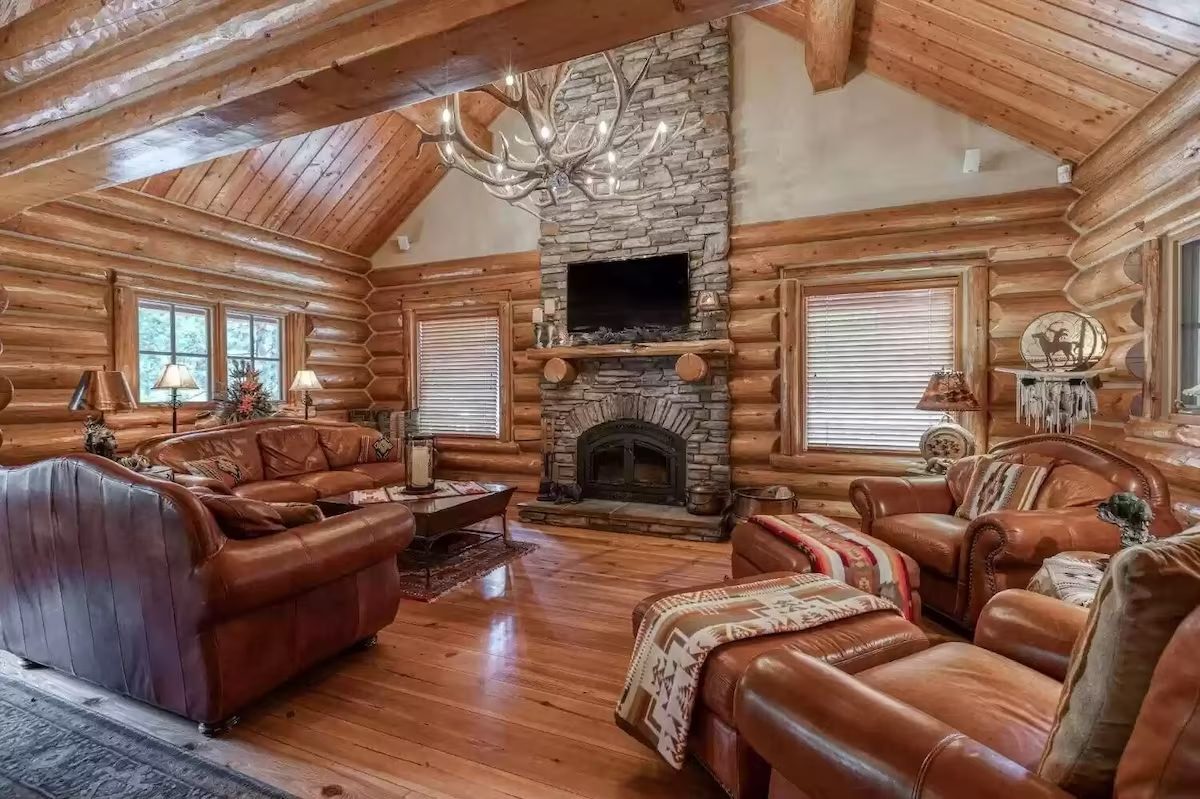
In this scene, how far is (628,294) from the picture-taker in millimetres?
5891

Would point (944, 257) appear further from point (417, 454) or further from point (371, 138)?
point (371, 138)

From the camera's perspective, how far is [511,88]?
3.55 meters

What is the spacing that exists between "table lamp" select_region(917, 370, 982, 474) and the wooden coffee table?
10.6ft

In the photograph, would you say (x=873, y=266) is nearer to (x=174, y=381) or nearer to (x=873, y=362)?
(x=873, y=362)

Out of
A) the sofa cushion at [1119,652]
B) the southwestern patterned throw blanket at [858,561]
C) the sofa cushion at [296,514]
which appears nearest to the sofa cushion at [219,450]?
the sofa cushion at [296,514]

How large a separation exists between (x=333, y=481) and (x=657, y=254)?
12.1 ft

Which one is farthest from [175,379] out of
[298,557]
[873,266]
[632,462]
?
[873,266]

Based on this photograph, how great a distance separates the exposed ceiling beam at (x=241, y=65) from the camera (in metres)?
1.95

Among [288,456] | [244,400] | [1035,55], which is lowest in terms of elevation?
[288,456]

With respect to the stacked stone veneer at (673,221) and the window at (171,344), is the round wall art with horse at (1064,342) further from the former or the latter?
the window at (171,344)

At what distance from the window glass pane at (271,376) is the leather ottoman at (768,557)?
17.7ft

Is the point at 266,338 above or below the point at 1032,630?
above

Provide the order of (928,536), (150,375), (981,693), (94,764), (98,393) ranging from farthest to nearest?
(150,375) < (98,393) < (928,536) < (94,764) < (981,693)

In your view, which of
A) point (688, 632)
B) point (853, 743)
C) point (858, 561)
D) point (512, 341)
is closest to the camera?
point (853, 743)
